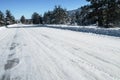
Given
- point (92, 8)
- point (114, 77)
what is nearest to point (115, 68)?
point (114, 77)

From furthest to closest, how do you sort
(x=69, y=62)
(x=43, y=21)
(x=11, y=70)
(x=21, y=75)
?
1. (x=43, y=21)
2. (x=69, y=62)
3. (x=11, y=70)
4. (x=21, y=75)

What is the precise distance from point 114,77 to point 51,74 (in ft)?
6.35

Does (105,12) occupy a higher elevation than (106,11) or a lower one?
lower

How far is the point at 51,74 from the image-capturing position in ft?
19.5

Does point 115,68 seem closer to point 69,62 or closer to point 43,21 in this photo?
point 69,62

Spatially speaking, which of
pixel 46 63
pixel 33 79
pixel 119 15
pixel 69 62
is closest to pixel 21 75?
pixel 33 79

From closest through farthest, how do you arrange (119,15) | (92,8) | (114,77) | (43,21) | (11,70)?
(114,77)
(11,70)
(119,15)
(92,8)
(43,21)

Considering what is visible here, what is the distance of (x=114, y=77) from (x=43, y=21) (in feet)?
405

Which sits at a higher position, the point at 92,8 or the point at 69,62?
the point at 92,8

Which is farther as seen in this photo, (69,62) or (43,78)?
(69,62)

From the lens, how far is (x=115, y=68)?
242 inches

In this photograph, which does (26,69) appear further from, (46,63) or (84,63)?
(84,63)

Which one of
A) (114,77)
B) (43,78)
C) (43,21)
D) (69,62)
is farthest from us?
(43,21)

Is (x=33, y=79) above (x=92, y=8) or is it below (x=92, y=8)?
below
